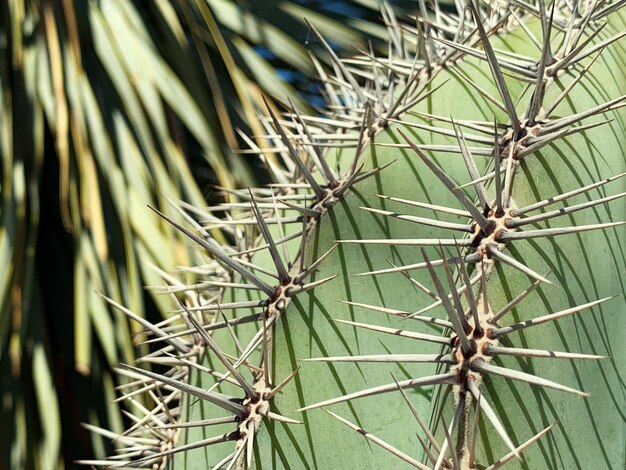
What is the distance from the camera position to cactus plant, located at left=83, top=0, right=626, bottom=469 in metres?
0.44

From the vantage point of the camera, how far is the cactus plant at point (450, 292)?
44 centimetres

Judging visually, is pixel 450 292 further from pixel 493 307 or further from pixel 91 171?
pixel 91 171

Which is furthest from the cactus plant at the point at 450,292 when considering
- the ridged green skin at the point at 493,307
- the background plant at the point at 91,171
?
the background plant at the point at 91,171

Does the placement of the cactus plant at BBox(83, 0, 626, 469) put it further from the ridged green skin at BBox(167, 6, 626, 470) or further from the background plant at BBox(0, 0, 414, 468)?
the background plant at BBox(0, 0, 414, 468)

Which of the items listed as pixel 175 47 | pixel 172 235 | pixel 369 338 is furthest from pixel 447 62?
pixel 175 47

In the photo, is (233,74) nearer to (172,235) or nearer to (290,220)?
(172,235)

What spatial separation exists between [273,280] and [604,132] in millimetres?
310

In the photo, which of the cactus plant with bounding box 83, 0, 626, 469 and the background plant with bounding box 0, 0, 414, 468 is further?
the background plant with bounding box 0, 0, 414, 468

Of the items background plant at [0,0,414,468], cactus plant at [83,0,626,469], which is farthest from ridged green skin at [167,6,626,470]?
background plant at [0,0,414,468]

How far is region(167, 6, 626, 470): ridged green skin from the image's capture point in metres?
0.46

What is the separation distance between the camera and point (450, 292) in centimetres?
49

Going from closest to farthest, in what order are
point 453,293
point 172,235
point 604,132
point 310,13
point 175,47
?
1. point 453,293
2. point 604,132
3. point 172,235
4. point 175,47
5. point 310,13

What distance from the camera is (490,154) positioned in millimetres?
569

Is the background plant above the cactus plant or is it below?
above
